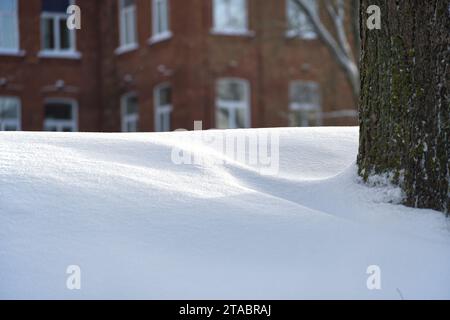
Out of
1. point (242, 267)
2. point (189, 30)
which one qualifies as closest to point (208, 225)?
point (242, 267)

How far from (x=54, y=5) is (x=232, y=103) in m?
5.65

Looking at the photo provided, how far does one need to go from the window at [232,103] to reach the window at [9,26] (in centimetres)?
580

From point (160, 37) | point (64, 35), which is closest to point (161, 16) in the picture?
point (160, 37)

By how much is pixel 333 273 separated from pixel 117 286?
1060 millimetres

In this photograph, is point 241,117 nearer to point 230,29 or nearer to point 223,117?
point 223,117

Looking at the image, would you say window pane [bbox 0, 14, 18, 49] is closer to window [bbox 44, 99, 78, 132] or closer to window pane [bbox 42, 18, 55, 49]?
window pane [bbox 42, 18, 55, 49]

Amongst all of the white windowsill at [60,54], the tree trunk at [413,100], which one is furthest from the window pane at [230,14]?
the tree trunk at [413,100]

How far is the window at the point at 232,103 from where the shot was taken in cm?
2031

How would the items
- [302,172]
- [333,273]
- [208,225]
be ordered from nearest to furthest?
[333,273]
[208,225]
[302,172]
